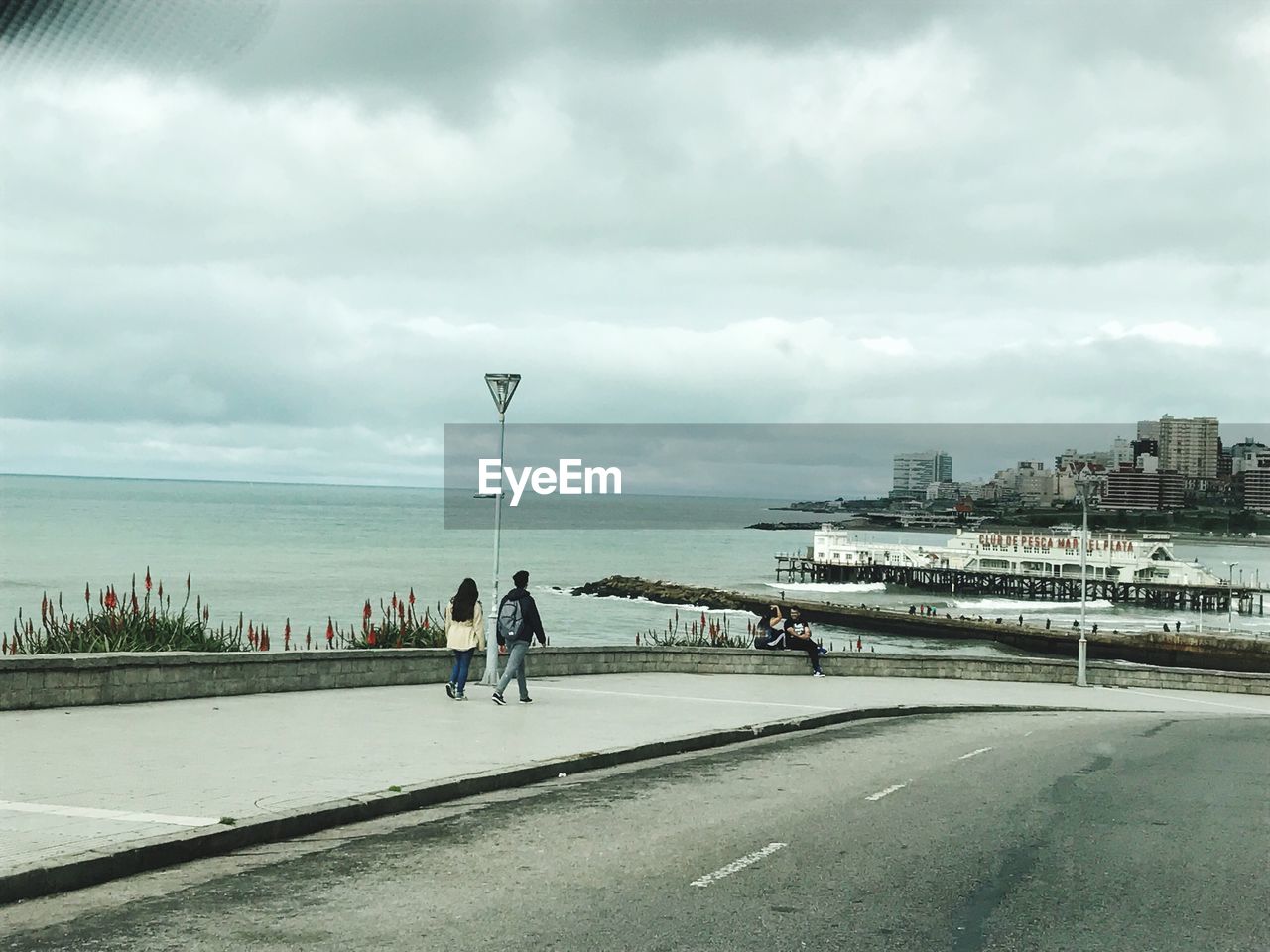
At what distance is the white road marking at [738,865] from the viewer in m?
7.30

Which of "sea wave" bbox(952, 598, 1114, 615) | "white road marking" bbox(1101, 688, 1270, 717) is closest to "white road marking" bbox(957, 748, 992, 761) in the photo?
→ "white road marking" bbox(1101, 688, 1270, 717)

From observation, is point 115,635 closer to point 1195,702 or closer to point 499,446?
point 499,446

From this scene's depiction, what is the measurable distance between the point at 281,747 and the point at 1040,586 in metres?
121

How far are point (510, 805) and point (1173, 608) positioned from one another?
116 metres

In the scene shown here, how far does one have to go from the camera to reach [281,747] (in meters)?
11.4

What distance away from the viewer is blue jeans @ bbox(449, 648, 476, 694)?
16.3 meters

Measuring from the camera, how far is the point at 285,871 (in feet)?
24.0

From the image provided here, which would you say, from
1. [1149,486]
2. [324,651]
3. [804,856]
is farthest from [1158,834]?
[1149,486]

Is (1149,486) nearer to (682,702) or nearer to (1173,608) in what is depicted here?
(1173,608)


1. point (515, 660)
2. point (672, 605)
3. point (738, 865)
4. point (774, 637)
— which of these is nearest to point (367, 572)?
point (672, 605)

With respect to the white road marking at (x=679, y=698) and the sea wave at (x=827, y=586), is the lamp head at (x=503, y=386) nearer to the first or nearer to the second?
the white road marking at (x=679, y=698)

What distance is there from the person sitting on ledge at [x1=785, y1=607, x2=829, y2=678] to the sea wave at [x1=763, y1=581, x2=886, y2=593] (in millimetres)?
88047

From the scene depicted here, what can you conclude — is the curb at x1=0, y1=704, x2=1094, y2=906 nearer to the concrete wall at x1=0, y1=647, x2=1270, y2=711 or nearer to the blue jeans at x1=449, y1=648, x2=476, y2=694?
the blue jeans at x1=449, y1=648, x2=476, y2=694

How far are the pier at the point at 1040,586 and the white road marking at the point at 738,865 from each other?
369ft
